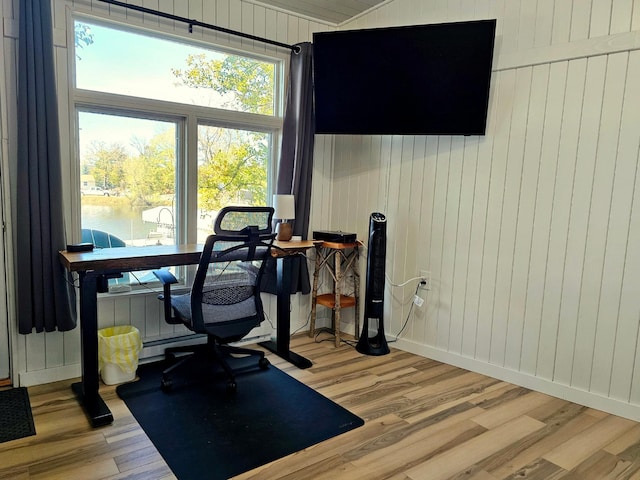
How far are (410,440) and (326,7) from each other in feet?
10.4

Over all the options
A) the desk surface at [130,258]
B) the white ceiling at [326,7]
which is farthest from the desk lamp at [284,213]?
the white ceiling at [326,7]

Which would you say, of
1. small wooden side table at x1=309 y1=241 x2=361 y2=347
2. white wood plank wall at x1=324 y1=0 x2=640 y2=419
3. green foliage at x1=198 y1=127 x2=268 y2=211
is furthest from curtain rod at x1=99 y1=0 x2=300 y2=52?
small wooden side table at x1=309 y1=241 x2=361 y2=347

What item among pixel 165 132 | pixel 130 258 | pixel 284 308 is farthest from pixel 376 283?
pixel 165 132

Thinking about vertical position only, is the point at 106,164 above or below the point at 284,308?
above

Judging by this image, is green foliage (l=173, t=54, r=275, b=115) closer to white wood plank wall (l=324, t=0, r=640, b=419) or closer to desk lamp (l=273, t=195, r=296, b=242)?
desk lamp (l=273, t=195, r=296, b=242)

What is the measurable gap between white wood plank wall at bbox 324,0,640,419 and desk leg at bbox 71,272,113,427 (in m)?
2.19

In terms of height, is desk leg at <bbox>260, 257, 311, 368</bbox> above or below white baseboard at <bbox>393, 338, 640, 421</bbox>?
above

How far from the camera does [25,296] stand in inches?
102

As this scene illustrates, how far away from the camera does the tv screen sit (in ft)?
9.50

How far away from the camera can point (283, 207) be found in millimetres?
3373

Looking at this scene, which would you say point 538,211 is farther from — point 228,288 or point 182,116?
point 182,116

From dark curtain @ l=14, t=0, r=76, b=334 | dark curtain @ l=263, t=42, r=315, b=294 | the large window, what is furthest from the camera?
dark curtain @ l=263, t=42, r=315, b=294

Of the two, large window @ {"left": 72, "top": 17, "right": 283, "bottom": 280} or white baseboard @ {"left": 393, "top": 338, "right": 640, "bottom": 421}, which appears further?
large window @ {"left": 72, "top": 17, "right": 283, "bottom": 280}

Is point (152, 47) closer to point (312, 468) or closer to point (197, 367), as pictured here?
point (197, 367)
